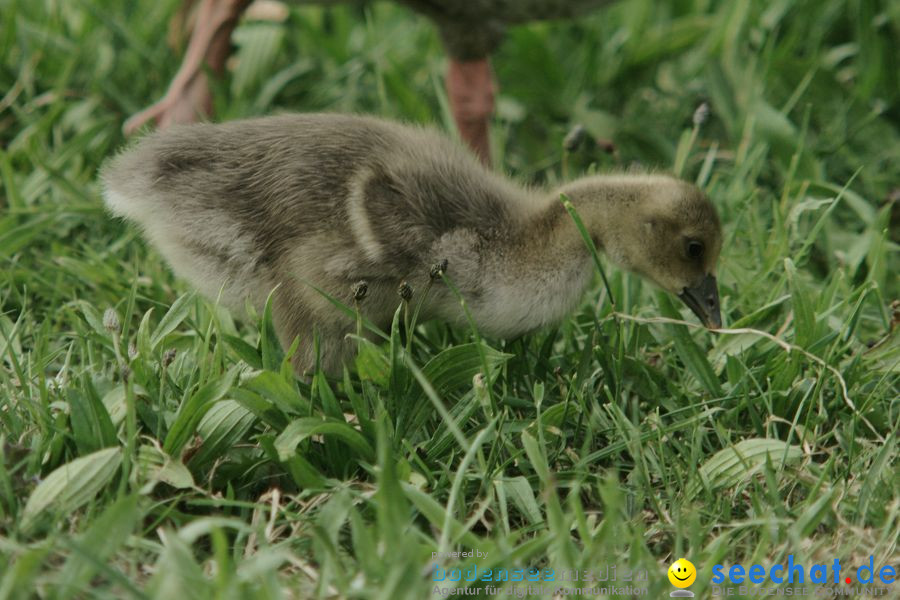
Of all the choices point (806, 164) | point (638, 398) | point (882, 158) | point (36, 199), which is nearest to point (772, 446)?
point (638, 398)

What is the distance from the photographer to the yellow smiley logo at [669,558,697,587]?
222 centimetres

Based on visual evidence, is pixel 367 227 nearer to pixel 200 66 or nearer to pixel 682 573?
pixel 682 573

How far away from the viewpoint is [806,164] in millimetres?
3938

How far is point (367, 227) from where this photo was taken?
8.89 feet

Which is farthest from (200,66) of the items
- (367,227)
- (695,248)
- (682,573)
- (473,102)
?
(682,573)

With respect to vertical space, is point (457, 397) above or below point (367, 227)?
below

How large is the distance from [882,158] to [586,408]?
A: 2026mm

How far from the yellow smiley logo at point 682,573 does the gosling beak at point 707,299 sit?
0.85 metres

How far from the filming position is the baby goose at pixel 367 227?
275 cm

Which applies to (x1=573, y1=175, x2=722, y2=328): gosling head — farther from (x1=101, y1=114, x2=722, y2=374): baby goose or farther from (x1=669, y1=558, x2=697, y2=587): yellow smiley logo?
(x1=669, y1=558, x2=697, y2=587): yellow smiley logo

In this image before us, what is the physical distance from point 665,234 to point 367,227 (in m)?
0.73

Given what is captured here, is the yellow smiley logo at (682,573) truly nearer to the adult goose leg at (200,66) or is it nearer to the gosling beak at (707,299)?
the gosling beak at (707,299)

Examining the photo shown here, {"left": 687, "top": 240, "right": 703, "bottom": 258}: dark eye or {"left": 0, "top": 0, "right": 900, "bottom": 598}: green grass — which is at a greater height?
{"left": 687, "top": 240, "right": 703, "bottom": 258}: dark eye

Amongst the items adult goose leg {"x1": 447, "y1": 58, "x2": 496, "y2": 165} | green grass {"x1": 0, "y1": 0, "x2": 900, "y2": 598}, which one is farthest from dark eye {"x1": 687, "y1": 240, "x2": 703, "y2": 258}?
adult goose leg {"x1": 447, "y1": 58, "x2": 496, "y2": 165}
